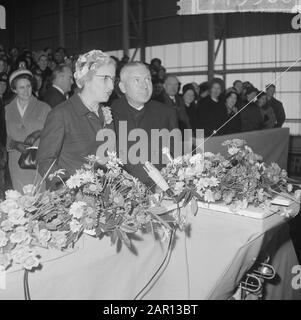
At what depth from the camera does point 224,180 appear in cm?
174

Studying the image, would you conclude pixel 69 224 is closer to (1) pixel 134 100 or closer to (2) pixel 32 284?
(2) pixel 32 284

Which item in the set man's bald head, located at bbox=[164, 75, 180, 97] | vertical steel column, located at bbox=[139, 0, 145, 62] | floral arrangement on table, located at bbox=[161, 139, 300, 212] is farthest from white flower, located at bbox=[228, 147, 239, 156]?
vertical steel column, located at bbox=[139, 0, 145, 62]

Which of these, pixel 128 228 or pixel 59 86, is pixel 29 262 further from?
pixel 59 86

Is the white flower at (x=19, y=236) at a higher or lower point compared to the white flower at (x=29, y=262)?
higher

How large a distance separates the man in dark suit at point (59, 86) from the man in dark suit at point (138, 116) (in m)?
1.34

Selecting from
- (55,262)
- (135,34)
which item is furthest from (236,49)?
(55,262)

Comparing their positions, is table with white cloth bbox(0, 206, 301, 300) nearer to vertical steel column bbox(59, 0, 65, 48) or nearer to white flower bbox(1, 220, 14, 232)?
white flower bbox(1, 220, 14, 232)

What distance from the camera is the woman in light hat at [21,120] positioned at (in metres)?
3.14

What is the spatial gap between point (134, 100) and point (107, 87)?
450 mm

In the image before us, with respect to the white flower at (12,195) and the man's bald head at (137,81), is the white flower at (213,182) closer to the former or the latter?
the white flower at (12,195)

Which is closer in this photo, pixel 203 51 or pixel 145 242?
pixel 145 242

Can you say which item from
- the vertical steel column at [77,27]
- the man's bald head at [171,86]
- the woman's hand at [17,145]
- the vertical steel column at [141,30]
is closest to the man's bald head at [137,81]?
the woman's hand at [17,145]

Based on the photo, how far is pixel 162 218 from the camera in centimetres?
159

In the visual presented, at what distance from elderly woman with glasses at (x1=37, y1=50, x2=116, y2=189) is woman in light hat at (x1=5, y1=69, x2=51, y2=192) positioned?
122 cm
